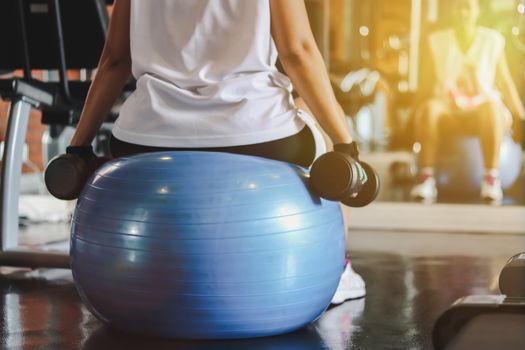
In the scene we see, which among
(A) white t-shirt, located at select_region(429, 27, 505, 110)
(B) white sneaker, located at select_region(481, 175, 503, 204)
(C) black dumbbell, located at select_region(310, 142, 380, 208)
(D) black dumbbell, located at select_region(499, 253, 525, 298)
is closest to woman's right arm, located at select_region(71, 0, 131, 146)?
(C) black dumbbell, located at select_region(310, 142, 380, 208)

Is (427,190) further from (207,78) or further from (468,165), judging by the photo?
(207,78)

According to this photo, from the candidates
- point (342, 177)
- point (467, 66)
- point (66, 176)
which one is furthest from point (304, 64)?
point (467, 66)

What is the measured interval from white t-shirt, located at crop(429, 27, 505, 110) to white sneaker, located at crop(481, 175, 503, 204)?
14.9 inches

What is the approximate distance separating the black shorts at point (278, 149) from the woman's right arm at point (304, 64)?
0.23 feet

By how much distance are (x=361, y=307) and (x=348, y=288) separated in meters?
0.09

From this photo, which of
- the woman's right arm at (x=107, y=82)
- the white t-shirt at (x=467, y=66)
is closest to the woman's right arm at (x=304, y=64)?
the woman's right arm at (x=107, y=82)

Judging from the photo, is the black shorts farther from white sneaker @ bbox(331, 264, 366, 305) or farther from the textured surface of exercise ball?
the textured surface of exercise ball

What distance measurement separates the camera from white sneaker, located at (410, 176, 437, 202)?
12.4 feet

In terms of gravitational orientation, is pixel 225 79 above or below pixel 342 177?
above

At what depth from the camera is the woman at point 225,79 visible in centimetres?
158

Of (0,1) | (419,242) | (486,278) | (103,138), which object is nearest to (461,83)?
(419,242)

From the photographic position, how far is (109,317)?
1.57m

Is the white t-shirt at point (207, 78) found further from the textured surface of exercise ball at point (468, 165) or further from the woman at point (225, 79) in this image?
the textured surface of exercise ball at point (468, 165)

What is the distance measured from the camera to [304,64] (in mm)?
1600
